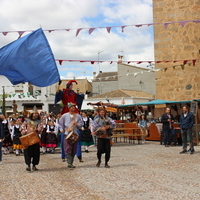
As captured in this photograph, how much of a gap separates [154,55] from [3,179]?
16.8m

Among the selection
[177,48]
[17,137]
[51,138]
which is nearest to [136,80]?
[177,48]

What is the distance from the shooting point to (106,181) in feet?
26.5

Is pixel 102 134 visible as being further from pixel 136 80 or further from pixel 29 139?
pixel 136 80

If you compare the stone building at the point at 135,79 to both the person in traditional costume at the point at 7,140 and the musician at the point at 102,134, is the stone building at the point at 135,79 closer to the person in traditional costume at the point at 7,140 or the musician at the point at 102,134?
the person in traditional costume at the point at 7,140

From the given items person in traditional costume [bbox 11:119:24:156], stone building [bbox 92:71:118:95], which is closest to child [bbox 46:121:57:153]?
person in traditional costume [bbox 11:119:24:156]

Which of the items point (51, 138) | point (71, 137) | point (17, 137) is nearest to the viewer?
point (71, 137)

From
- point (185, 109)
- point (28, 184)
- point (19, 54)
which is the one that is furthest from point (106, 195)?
point (185, 109)

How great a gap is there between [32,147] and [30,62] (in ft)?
7.42

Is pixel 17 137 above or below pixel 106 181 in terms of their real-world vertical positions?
A: above

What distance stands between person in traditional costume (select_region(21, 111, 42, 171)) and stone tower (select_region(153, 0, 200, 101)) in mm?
13622

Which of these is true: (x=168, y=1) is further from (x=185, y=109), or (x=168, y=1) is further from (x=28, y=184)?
(x=28, y=184)

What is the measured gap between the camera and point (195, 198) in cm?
628

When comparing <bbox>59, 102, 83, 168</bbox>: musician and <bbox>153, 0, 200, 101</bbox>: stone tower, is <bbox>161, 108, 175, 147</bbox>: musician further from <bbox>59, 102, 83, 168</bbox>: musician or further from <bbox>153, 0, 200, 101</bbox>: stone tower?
<bbox>59, 102, 83, 168</bbox>: musician

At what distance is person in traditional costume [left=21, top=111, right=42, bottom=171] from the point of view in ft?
33.2
